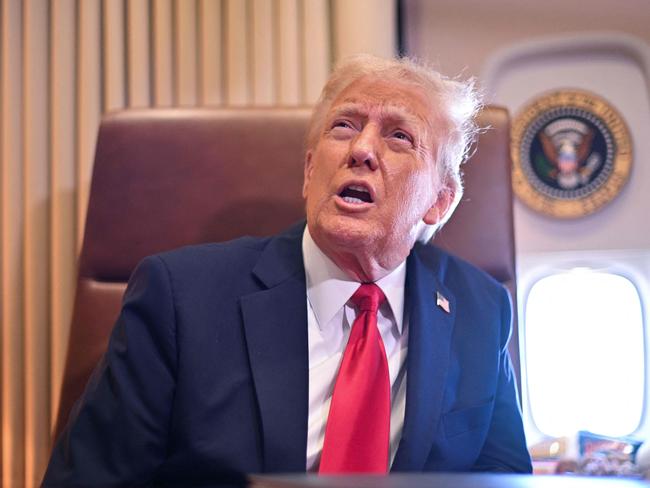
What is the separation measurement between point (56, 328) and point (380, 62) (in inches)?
47.5

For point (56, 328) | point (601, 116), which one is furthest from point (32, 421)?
point (601, 116)

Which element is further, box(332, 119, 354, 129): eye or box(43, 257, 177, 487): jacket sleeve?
box(332, 119, 354, 129): eye

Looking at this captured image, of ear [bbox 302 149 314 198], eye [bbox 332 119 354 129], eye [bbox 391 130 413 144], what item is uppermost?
eye [bbox 332 119 354 129]

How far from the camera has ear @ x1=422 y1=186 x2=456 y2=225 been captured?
1.67 meters

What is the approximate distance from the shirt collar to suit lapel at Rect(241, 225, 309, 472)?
3 centimetres

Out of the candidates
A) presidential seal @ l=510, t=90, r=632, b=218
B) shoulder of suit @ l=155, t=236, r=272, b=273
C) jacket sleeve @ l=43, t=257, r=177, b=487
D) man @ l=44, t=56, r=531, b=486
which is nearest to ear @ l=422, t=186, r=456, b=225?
man @ l=44, t=56, r=531, b=486

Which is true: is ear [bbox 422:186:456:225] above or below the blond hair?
below

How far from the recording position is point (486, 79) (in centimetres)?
257

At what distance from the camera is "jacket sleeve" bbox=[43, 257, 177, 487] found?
1.31 m

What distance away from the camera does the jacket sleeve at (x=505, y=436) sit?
5.17ft

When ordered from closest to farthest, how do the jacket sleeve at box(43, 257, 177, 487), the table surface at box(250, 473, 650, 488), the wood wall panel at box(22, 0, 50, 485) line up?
the table surface at box(250, 473, 650, 488) → the jacket sleeve at box(43, 257, 177, 487) → the wood wall panel at box(22, 0, 50, 485)

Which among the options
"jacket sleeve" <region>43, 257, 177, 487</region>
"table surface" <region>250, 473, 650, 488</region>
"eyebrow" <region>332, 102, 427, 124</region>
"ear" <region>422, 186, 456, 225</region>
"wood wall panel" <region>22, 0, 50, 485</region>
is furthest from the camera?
"wood wall panel" <region>22, 0, 50, 485</region>

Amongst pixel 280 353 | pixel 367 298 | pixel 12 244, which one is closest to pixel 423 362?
pixel 367 298

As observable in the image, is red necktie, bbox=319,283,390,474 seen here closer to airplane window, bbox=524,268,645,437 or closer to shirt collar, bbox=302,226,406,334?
shirt collar, bbox=302,226,406,334
